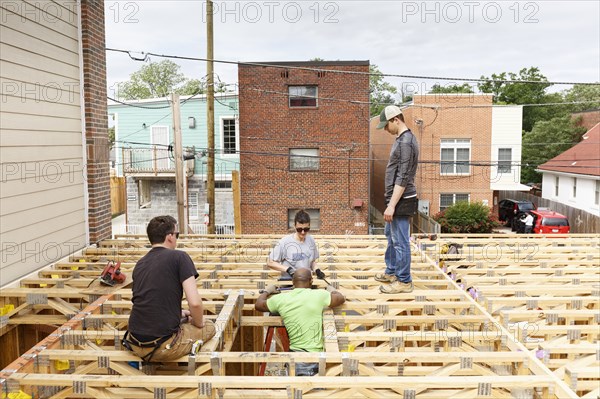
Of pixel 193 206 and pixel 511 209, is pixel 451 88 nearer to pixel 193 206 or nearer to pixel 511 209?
pixel 511 209

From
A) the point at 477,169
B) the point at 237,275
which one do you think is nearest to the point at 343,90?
the point at 477,169

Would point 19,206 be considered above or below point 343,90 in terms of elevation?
below

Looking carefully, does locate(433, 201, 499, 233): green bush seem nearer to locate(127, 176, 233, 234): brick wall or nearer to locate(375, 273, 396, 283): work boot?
locate(127, 176, 233, 234): brick wall

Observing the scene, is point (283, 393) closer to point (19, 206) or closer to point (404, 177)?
point (404, 177)

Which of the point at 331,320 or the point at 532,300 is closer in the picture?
the point at 331,320

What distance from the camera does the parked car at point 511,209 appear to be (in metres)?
28.8

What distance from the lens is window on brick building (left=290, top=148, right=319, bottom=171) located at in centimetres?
2373

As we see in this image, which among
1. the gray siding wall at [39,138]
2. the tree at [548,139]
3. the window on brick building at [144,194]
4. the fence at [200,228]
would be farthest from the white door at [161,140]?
the tree at [548,139]

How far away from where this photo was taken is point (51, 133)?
8203 mm

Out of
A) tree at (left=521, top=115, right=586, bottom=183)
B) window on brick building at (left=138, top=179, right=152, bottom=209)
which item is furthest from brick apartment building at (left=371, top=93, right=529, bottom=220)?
window on brick building at (left=138, top=179, right=152, bottom=209)

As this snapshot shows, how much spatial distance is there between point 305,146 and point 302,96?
2266mm

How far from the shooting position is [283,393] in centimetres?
410

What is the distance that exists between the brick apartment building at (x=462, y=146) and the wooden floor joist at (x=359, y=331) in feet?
58.1

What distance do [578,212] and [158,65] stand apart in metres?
39.2
